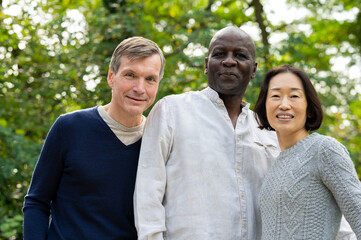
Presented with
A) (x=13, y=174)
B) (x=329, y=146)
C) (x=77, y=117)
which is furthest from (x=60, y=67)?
(x=329, y=146)

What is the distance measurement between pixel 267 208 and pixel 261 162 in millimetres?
373

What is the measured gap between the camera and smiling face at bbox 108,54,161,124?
253cm

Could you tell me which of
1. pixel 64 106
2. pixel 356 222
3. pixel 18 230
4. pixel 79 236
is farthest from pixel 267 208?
pixel 64 106

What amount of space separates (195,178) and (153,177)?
22 centimetres

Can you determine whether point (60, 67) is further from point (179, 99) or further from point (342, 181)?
point (342, 181)

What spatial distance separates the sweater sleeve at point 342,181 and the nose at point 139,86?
99 cm

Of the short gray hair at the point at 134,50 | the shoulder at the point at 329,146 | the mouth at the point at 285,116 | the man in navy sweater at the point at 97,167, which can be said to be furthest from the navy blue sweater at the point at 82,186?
the shoulder at the point at 329,146

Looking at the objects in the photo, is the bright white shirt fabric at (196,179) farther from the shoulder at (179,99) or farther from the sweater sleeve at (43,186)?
the sweater sleeve at (43,186)

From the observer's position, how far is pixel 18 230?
4.98 metres

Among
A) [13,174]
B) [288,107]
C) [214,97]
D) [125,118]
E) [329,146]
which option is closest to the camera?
[329,146]

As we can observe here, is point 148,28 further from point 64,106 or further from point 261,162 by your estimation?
point 261,162

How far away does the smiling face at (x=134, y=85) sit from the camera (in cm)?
253

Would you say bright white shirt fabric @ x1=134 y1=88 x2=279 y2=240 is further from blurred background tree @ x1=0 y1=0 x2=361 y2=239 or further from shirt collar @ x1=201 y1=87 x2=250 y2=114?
blurred background tree @ x1=0 y1=0 x2=361 y2=239

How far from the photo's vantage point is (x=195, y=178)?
2451 millimetres
